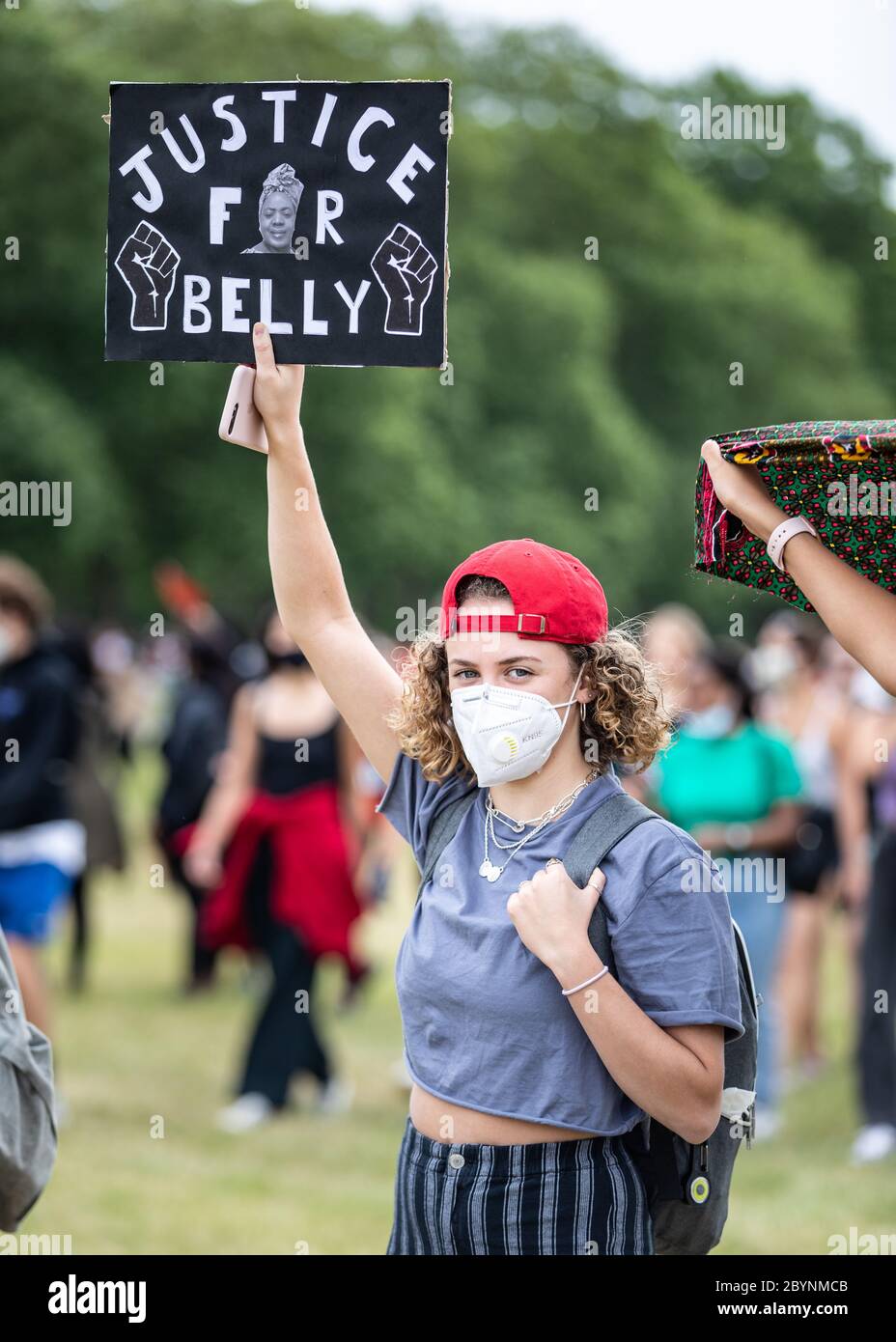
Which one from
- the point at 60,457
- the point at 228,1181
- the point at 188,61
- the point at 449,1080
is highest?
the point at 188,61

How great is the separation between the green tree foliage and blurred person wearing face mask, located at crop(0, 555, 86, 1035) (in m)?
17.1

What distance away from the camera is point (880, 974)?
25.5 feet

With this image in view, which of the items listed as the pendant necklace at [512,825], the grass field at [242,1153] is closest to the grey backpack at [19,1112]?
the pendant necklace at [512,825]

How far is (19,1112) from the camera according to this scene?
2938 mm

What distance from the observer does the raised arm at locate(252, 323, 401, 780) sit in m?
3.40

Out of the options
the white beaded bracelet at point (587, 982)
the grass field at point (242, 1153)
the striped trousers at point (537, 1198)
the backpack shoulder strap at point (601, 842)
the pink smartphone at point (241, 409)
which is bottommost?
the grass field at point (242, 1153)

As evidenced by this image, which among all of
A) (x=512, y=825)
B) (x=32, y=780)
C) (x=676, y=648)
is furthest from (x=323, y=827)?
(x=512, y=825)

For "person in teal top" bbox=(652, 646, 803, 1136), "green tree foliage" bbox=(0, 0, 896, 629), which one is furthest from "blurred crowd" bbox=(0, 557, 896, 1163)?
"green tree foliage" bbox=(0, 0, 896, 629)

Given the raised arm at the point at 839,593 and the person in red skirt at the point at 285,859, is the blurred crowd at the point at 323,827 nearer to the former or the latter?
the person in red skirt at the point at 285,859

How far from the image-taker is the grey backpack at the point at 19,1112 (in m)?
2.90

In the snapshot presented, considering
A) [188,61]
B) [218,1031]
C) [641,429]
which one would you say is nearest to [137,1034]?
[218,1031]

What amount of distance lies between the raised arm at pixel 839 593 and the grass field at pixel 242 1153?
12.3 ft
